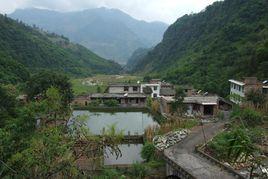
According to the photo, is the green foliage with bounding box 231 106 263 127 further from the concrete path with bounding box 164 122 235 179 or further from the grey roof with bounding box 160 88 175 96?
the grey roof with bounding box 160 88 175 96

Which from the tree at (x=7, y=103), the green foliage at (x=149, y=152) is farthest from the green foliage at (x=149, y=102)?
the green foliage at (x=149, y=152)

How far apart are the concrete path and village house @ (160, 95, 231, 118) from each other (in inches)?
463

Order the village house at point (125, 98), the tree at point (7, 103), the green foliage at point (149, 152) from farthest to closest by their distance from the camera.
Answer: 1. the village house at point (125, 98)
2. the tree at point (7, 103)
3. the green foliage at point (149, 152)

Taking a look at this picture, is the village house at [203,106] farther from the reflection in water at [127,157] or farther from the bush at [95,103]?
the reflection in water at [127,157]

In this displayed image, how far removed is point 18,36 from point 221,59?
2206 inches

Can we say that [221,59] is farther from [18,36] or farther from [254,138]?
[18,36]

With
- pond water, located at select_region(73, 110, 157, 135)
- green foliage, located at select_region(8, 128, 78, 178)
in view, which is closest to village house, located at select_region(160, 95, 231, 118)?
A: pond water, located at select_region(73, 110, 157, 135)

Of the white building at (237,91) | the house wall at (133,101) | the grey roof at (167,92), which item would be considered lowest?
the house wall at (133,101)

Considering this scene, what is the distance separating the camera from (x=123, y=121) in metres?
43.7

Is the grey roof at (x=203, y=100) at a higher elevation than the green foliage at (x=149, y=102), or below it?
higher

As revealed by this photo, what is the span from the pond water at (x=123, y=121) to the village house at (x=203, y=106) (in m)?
3.26

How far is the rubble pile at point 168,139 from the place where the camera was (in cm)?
2708

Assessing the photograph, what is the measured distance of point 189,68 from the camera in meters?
72.7

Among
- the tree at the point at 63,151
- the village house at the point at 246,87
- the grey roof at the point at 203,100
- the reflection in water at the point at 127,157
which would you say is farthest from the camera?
the grey roof at the point at 203,100
